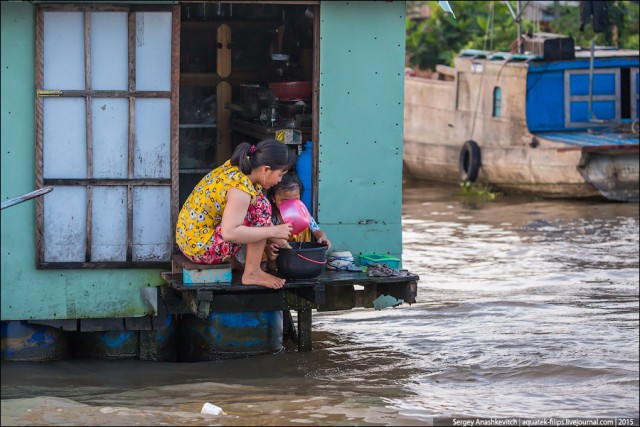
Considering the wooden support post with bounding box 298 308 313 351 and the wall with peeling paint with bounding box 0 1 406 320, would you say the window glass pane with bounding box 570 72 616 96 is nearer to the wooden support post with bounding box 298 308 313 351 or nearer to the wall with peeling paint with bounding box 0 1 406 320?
the wall with peeling paint with bounding box 0 1 406 320

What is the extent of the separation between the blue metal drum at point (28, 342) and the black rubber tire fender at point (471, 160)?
40.8 feet

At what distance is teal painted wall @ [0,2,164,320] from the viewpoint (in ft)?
25.0

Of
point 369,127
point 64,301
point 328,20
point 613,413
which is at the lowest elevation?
point 613,413

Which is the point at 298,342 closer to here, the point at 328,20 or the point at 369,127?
the point at 369,127

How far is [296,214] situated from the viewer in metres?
7.93

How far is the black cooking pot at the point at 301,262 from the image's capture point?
748 centimetres

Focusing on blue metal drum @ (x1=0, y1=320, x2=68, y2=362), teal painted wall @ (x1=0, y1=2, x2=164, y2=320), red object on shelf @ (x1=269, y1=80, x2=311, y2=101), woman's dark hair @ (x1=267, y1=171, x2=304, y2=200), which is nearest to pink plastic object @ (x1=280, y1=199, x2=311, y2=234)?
woman's dark hair @ (x1=267, y1=171, x2=304, y2=200)

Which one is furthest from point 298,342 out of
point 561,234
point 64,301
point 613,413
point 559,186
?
point 559,186

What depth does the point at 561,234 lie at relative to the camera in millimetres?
15000

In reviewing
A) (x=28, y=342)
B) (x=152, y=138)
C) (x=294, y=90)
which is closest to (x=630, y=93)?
(x=294, y=90)

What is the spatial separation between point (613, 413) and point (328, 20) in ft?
10.9

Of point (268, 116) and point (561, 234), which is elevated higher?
point (268, 116)

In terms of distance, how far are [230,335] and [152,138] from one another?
159 cm

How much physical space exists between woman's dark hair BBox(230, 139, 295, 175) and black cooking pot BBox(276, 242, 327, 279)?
1.85ft
